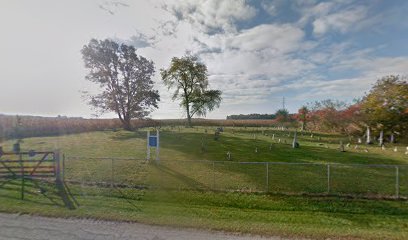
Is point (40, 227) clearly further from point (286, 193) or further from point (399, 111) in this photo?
point (399, 111)

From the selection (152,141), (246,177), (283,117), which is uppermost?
(283,117)

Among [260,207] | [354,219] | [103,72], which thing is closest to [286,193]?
[260,207]

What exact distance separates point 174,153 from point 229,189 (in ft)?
30.6

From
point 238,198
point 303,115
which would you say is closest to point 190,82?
point 303,115

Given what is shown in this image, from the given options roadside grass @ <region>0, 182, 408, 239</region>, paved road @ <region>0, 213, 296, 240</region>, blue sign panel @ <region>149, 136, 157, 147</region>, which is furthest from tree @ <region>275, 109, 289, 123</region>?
paved road @ <region>0, 213, 296, 240</region>

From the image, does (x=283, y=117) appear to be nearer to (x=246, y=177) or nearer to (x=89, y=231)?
(x=246, y=177)

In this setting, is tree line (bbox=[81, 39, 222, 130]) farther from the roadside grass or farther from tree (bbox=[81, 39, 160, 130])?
the roadside grass

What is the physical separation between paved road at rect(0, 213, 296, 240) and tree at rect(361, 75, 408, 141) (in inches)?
1082

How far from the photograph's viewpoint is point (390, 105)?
83.0 ft

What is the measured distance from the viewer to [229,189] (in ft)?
31.7

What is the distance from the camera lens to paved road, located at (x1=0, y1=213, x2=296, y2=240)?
18.5 ft

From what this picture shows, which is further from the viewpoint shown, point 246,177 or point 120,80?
point 120,80

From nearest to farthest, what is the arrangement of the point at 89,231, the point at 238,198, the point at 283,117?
the point at 89,231 < the point at 238,198 < the point at 283,117

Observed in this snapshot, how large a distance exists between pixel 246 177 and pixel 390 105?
23.6 m
